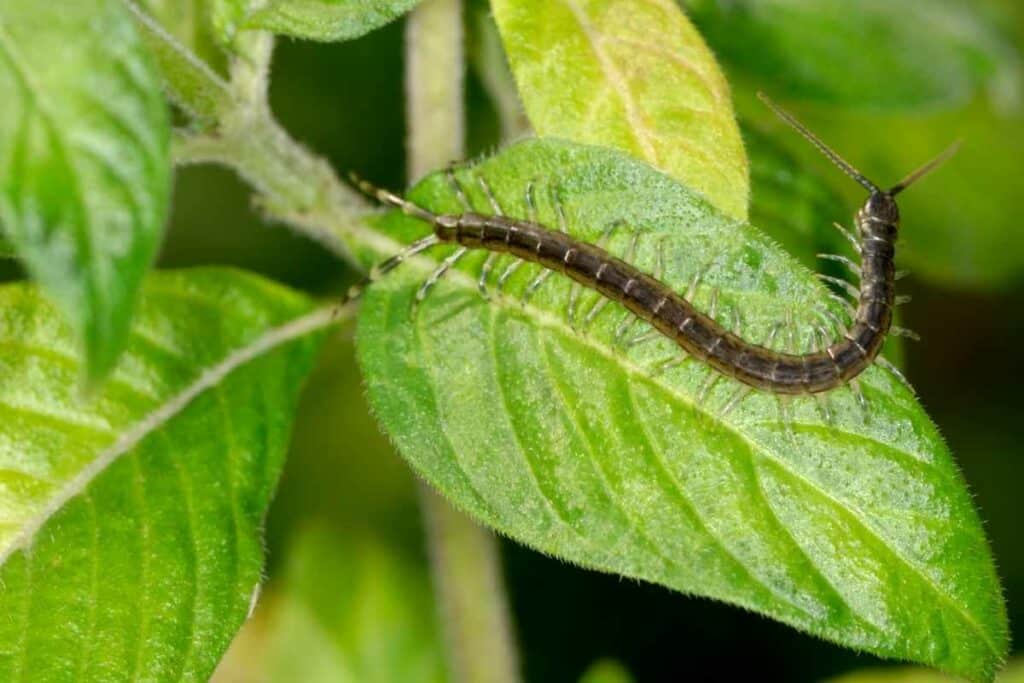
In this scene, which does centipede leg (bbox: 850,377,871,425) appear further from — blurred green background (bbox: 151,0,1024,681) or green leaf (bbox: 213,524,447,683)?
green leaf (bbox: 213,524,447,683)

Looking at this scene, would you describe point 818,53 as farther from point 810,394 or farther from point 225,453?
point 225,453

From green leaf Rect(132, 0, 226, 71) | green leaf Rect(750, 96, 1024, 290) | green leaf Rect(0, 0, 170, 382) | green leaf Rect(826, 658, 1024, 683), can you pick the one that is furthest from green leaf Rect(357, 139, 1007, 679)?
green leaf Rect(750, 96, 1024, 290)

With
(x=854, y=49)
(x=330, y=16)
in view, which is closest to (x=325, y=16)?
(x=330, y=16)

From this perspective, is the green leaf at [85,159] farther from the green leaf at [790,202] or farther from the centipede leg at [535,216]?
the green leaf at [790,202]

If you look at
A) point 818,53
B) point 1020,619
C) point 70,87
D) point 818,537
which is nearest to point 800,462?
point 818,537

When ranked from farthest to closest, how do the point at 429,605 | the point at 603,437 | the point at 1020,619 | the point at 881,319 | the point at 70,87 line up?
1. the point at 1020,619
2. the point at 429,605
3. the point at 881,319
4. the point at 603,437
5. the point at 70,87
